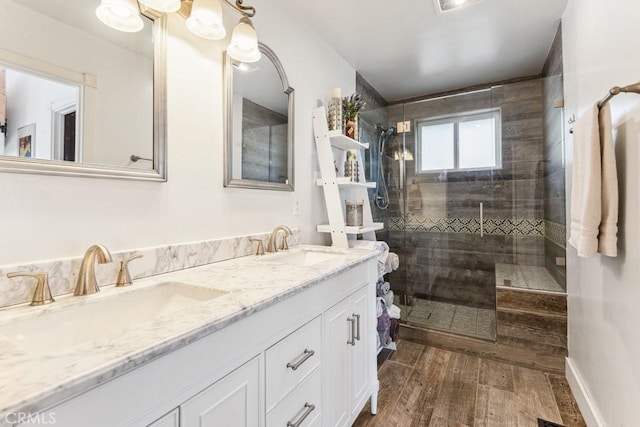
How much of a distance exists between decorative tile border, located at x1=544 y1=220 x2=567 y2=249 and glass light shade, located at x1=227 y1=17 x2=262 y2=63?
2.38m

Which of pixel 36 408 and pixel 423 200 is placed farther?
pixel 423 200

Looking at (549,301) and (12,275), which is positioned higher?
(12,275)

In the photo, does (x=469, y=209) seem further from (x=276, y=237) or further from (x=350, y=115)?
(x=276, y=237)

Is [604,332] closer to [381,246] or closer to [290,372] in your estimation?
[381,246]

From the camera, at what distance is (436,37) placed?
223 cm

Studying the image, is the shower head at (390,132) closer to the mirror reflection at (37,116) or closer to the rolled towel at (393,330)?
the rolled towel at (393,330)

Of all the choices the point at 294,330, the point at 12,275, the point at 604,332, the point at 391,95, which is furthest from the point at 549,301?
the point at 12,275

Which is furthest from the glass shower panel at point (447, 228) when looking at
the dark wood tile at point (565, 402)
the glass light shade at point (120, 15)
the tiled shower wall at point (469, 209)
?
the glass light shade at point (120, 15)

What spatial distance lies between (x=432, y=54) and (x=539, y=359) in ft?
8.13

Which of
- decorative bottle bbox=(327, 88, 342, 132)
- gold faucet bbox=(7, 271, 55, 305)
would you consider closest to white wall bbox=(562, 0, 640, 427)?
decorative bottle bbox=(327, 88, 342, 132)

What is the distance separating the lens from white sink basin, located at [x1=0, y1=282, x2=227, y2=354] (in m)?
0.73

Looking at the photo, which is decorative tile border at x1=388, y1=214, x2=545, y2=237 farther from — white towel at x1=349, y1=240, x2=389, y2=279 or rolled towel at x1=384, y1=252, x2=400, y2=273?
white towel at x1=349, y1=240, x2=389, y2=279

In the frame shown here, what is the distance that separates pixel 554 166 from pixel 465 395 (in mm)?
1927

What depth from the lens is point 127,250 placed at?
3.48 feet
